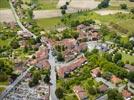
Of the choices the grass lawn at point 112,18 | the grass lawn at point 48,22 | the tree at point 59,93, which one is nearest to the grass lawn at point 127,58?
the grass lawn at point 112,18

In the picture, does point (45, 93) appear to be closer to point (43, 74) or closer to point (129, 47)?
point (43, 74)

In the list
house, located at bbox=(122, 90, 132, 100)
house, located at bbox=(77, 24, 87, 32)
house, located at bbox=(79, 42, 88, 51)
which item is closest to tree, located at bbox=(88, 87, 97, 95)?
house, located at bbox=(122, 90, 132, 100)

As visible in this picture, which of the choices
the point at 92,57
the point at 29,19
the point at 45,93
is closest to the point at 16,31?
the point at 29,19

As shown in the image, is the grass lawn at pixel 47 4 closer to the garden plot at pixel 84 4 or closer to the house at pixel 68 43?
the garden plot at pixel 84 4

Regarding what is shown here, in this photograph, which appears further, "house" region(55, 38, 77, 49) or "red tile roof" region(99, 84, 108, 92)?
"house" region(55, 38, 77, 49)

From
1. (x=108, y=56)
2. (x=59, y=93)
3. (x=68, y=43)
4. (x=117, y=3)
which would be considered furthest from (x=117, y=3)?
(x=59, y=93)

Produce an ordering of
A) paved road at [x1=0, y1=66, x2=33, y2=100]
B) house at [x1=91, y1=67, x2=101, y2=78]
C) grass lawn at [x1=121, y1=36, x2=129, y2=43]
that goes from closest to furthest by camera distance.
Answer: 1. paved road at [x1=0, y1=66, x2=33, y2=100]
2. house at [x1=91, y1=67, x2=101, y2=78]
3. grass lawn at [x1=121, y1=36, x2=129, y2=43]

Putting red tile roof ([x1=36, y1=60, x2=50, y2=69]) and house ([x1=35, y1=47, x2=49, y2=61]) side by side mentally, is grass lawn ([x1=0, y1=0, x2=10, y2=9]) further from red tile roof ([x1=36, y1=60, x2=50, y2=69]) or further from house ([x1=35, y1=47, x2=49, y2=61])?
red tile roof ([x1=36, y1=60, x2=50, y2=69])
